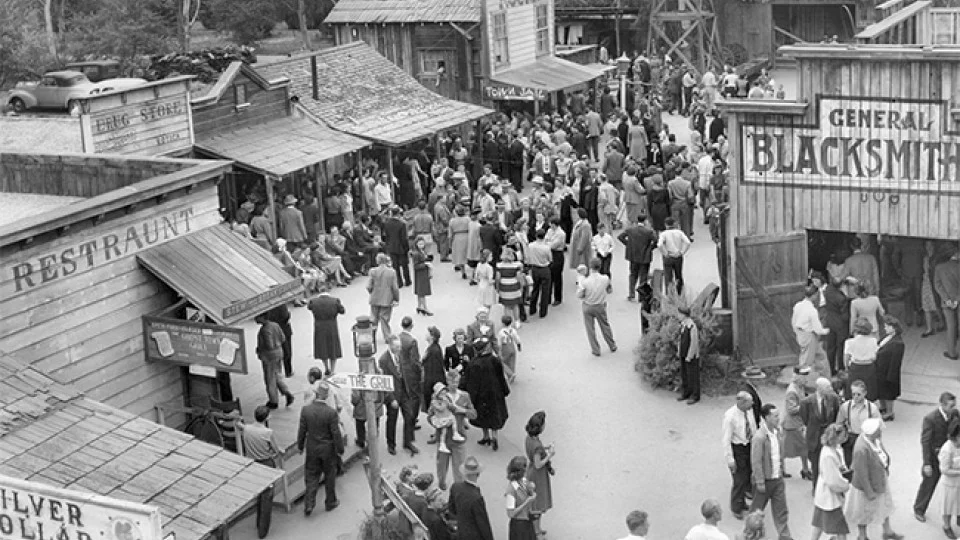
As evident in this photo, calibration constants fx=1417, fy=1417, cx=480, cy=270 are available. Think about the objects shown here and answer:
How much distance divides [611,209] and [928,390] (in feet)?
28.7

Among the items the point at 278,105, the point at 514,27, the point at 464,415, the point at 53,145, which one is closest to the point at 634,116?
the point at 514,27

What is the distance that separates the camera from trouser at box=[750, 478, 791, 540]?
14.8m

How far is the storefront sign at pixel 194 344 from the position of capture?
15.9 meters

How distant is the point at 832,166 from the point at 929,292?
2.47 m

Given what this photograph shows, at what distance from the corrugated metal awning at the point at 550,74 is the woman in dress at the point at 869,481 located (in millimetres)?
23766

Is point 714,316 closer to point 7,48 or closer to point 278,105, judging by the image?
point 278,105

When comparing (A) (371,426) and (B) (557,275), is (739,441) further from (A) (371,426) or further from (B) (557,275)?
(B) (557,275)

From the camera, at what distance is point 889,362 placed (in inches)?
681

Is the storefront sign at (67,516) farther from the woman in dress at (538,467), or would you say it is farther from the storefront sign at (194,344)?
the woman in dress at (538,467)

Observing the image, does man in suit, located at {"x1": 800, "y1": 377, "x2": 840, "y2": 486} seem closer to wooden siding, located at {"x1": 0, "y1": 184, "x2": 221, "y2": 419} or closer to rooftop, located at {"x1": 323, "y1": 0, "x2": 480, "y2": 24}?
wooden siding, located at {"x1": 0, "y1": 184, "x2": 221, "y2": 419}

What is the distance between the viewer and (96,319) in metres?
16.0

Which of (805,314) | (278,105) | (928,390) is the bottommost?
(928,390)

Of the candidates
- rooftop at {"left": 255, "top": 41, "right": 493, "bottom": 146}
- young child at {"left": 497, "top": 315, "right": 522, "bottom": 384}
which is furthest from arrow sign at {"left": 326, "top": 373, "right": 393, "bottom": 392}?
rooftop at {"left": 255, "top": 41, "right": 493, "bottom": 146}

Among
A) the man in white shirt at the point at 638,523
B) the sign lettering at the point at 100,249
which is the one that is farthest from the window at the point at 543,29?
the man in white shirt at the point at 638,523
